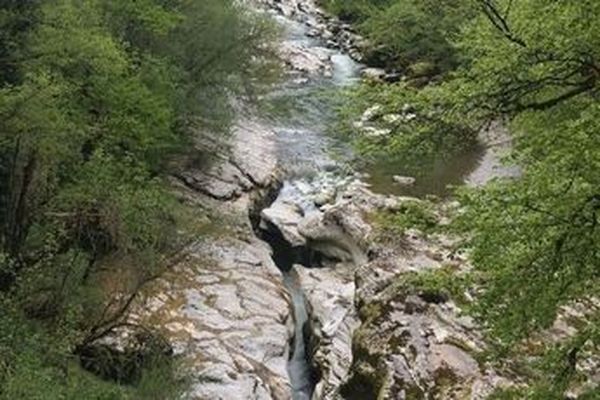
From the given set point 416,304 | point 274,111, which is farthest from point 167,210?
point 274,111

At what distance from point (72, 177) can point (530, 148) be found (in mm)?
9496

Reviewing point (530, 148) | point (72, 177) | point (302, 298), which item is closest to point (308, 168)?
point (302, 298)

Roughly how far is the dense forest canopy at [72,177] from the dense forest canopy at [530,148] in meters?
5.87

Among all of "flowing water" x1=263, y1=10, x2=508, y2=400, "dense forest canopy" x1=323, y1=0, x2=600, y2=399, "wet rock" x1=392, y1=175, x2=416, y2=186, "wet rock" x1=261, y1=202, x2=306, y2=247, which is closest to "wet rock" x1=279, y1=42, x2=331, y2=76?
"flowing water" x1=263, y1=10, x2=508, y2=400

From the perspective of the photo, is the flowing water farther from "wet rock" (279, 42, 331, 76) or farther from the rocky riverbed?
"wet rock" (279, 42, 331, 76)

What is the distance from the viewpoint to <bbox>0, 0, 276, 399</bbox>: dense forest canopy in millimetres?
12547

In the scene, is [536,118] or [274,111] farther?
[274,111]

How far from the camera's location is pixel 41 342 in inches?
482

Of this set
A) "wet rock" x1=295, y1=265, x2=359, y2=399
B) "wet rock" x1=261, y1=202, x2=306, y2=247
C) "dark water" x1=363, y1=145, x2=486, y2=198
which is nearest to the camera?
"wet rock" x1=295, y1=265, x2=359, y2=399

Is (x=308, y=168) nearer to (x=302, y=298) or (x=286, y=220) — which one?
(x=286, y=220)

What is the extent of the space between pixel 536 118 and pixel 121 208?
8208 mm

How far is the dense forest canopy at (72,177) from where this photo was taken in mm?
12547

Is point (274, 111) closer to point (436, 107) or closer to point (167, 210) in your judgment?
point (167, 210)

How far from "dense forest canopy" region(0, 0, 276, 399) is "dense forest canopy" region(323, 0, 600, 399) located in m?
5.87
